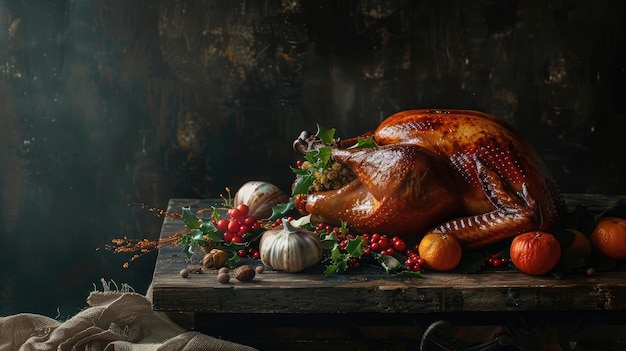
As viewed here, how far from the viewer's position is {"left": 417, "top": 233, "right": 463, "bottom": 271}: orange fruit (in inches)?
95.4

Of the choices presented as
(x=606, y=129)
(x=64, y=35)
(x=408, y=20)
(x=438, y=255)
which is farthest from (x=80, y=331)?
(x=606, y=129)

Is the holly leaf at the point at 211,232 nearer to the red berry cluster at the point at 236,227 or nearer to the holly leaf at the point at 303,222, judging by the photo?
the red berry cluster at the point at 236,227

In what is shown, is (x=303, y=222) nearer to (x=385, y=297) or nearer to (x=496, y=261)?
(x=385, y=297)

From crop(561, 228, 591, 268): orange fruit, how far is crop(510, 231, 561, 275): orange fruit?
0.25 feet

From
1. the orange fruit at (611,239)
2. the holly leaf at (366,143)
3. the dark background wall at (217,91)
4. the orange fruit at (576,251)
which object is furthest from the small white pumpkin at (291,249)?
the dark background wall at (217,91)

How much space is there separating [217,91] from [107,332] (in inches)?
54.6

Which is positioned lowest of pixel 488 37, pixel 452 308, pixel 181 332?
pixel 181 332

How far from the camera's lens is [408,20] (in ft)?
11.8

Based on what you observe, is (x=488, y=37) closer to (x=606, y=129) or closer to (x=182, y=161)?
(x=606, y=129)

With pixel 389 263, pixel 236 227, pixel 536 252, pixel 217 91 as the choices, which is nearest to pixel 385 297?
pixel 389 263

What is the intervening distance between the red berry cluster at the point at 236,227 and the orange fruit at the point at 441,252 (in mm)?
594

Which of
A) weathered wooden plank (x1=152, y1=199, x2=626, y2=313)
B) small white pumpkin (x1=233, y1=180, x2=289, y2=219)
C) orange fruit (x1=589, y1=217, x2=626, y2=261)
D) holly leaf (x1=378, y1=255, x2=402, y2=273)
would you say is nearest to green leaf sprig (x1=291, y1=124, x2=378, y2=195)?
small white pumpkin (x1=233, y1=180, x2=289, y2=219)

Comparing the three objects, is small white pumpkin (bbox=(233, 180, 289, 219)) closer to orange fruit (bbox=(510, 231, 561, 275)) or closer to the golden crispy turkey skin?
the golden crispy turkey skin

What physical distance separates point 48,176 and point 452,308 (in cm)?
212
